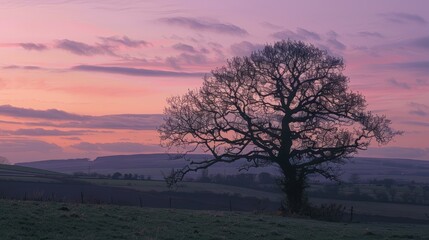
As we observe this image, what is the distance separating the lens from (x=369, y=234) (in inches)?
1276

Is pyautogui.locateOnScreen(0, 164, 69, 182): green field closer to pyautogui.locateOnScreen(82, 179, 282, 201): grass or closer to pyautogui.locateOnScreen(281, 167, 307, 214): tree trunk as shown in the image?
pyautogui.locateOnScreen(82, 179, 282, 201): grass

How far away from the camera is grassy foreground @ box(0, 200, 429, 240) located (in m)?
25.0

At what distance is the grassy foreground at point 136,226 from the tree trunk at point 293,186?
1309 centimetres

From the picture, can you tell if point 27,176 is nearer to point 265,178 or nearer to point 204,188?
point 204,188

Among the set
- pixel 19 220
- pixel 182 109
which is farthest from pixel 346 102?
pixel 19 220

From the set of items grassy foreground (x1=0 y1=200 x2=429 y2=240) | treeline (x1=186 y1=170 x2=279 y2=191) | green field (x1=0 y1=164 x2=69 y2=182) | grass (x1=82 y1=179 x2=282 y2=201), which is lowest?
grassy foreground (x1=0 y1=200 x2=429 y2=240)

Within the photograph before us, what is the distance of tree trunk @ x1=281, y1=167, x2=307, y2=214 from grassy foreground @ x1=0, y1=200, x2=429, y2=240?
13.1 m

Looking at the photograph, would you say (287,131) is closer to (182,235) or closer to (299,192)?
(299,192)

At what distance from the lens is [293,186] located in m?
48.6

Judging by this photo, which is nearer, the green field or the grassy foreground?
the grassy foreground

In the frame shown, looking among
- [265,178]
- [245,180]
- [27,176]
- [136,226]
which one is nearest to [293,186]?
[136,226]

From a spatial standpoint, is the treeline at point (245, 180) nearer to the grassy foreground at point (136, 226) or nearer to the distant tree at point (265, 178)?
the distant tree at point (265, 178)

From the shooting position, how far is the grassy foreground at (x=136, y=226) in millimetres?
25047

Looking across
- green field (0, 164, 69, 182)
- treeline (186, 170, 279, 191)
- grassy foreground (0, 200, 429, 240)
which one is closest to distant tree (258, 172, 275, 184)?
treeline (186, 170, 279, 191)
